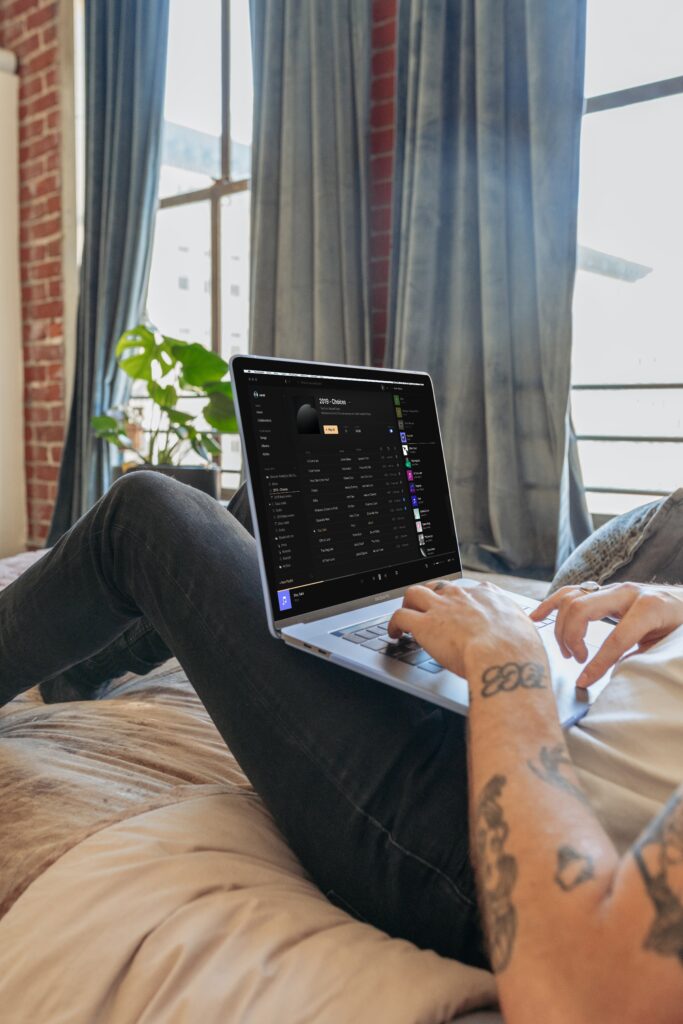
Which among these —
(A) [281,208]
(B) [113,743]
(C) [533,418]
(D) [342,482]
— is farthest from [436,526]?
(A) [281,208]

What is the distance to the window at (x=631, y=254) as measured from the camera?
2475 millimetres

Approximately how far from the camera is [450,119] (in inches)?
97.6

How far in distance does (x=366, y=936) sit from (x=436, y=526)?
2.05ft

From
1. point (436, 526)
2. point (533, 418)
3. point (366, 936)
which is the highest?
point (533, 418)

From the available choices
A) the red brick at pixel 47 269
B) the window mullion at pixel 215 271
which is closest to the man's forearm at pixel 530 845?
the window mullion at pixel 215 271

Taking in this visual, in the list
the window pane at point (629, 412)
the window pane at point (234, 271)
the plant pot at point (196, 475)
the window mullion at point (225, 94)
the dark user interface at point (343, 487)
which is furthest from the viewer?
the window pane at point (234, 271)

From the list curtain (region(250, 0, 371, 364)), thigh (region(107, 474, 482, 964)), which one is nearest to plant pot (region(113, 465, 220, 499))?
curtain (region(250, 0, 371, 364))

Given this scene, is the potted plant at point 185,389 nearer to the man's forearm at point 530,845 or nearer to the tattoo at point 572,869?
the man's forearm at point 530,845

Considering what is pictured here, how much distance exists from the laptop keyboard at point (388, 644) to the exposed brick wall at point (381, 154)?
1.97 meters

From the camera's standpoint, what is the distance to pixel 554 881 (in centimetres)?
51

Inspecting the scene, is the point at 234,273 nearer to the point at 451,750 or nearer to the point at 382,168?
the point at 382,168

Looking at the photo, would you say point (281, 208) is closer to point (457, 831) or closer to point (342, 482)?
point (342, 482)

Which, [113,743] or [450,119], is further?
[450,119]

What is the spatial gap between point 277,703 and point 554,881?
0.36 metres
